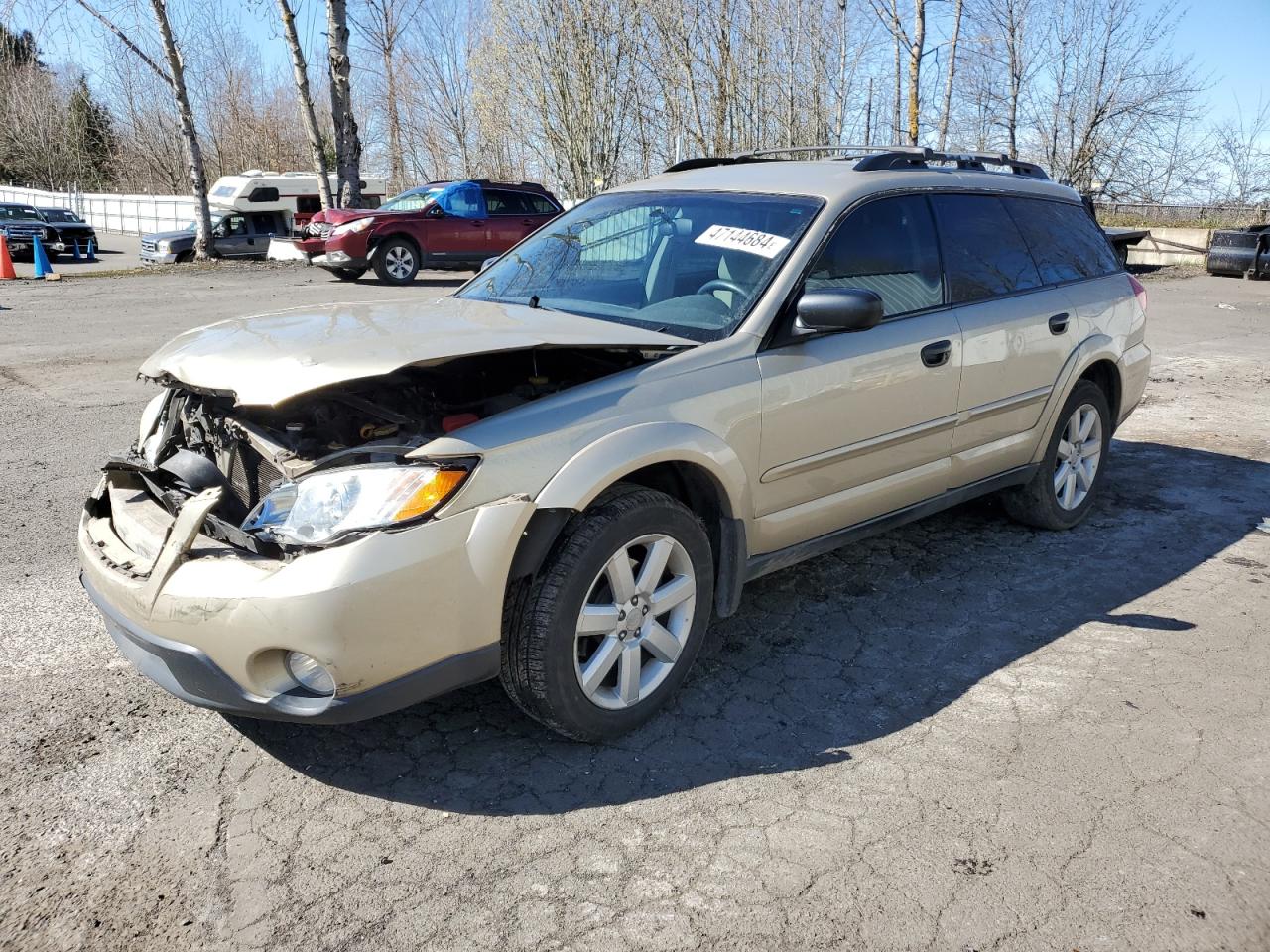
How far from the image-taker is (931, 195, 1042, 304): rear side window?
431cm

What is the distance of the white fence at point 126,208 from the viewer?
37.5m

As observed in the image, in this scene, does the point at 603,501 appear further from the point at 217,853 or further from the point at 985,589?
the point at 985,589

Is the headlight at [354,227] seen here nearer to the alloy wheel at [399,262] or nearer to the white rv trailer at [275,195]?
the alloy wheel at [399,262]

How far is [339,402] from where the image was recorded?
334cm

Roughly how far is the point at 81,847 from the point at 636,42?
2501cm

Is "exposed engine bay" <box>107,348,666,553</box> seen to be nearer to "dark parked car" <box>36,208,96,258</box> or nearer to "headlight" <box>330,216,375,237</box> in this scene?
"headlight" <box>330,216,375,237</box>

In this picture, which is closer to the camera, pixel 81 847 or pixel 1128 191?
pixel 81 847

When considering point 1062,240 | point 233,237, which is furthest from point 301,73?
point 1062,240

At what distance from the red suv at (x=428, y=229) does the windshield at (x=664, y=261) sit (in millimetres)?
14115

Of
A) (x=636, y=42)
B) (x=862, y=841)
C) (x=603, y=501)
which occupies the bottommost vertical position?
(x=862, y=841)

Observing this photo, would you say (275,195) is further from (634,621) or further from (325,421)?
(634,621)

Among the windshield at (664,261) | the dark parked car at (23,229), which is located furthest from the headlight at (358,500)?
the dark parked car at (23,229)

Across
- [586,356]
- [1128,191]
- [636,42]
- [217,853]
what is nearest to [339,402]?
[586,356]

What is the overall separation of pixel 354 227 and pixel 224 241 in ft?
31.7
